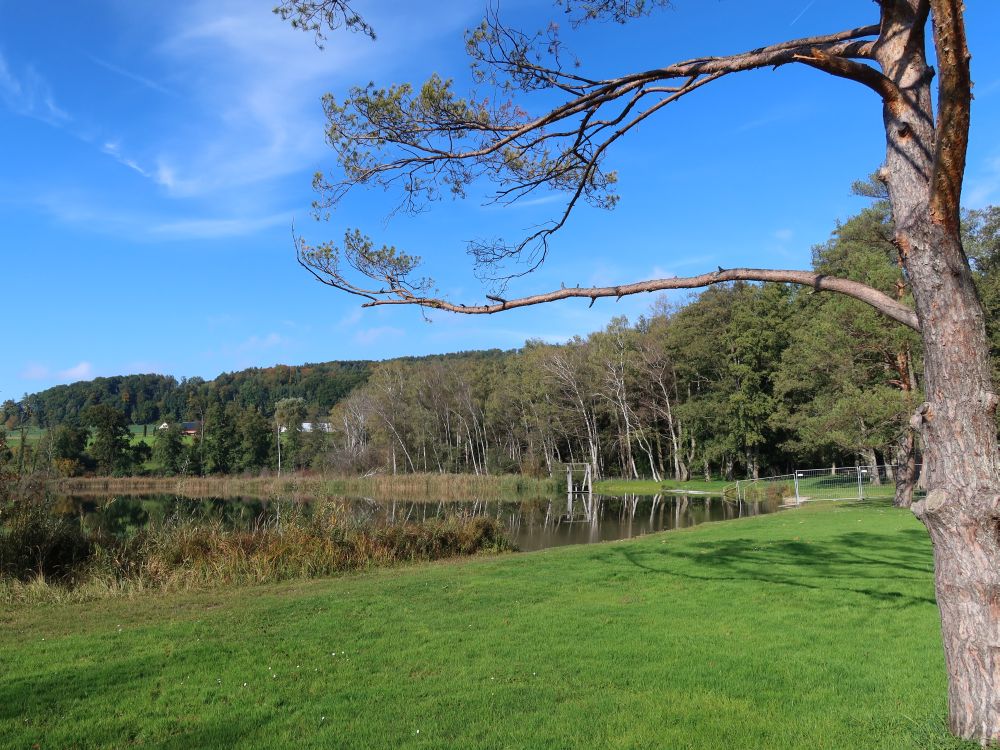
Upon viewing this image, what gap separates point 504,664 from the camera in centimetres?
543

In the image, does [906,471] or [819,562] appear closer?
[819,562]

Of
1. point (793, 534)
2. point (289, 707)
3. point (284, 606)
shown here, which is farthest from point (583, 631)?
point (793, 534)

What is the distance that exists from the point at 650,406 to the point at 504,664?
142 ft

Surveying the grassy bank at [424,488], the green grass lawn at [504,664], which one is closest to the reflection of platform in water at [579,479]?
the grassy bank at [424,488]

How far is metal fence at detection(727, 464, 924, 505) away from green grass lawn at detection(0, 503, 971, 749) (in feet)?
53.5

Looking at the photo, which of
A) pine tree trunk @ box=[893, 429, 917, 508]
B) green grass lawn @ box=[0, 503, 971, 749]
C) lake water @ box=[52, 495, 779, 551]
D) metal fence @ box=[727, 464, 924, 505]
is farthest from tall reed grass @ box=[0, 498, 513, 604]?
metal fence @ box=[727, 464, 924, 505]

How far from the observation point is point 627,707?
174 inches

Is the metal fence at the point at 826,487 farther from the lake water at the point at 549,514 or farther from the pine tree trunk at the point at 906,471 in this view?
the pine tree trunk at the point at 906,471

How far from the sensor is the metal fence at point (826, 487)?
957 inches

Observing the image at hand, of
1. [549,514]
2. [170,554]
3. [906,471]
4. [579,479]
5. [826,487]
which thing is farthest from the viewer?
[579,479]

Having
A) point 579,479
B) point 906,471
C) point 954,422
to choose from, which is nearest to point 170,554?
point 954,422

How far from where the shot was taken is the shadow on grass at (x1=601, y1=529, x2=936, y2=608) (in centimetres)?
803

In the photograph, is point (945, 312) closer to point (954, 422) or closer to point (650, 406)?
point (954, 422)

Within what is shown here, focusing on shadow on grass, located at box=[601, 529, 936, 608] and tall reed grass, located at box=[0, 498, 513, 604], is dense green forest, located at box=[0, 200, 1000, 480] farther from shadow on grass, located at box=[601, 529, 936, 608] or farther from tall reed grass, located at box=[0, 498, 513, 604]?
shadow on grass, located at box=[601, 529, 936, 608]
